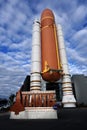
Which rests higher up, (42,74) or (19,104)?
(42,74)

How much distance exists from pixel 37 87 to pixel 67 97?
6.38 m

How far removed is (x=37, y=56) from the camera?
30.0 metres

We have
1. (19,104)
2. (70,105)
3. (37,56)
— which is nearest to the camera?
(19,104)

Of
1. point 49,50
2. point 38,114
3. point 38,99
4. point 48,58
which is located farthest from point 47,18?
point 38,114

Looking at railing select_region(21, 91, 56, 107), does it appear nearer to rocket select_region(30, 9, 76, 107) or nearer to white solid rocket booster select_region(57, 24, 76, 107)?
rocket select_region(30, 9, 76, 107)

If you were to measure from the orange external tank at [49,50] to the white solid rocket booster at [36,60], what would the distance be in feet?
2.22

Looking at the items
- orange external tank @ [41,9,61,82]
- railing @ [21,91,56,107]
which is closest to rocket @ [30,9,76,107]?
orange external tank @ [41,9,61,82]

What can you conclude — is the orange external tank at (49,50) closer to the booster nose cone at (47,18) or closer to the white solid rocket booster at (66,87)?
the booster nose cone at (47,18)

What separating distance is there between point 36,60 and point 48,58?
210 cm

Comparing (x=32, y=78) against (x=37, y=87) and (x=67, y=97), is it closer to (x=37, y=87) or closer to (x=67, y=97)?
(x=37, y=87)

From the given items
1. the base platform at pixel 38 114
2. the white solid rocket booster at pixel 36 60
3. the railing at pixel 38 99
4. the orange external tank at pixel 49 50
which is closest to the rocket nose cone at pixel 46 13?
the orange external tank at pixel 49 50

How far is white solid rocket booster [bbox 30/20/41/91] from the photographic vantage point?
93.6 ft

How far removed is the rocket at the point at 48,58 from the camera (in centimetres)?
2850

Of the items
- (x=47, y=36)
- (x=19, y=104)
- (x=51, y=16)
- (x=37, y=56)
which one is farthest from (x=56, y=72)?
(x=51, y=16)
